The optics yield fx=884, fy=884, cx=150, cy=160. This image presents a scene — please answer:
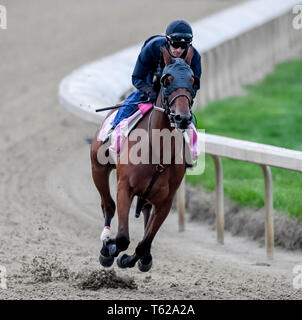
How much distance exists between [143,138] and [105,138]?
1.97 ft

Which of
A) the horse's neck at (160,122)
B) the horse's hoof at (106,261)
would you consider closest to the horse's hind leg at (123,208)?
the horse's neck at (160,122)

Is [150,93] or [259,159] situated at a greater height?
[150,93]

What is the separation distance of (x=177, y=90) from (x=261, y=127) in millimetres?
5708

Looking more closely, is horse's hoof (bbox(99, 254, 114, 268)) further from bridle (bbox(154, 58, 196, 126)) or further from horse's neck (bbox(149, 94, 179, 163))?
bridle (bbox(154, 58, 196, 126))

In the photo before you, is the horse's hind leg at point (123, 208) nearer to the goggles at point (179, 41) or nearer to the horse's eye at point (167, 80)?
the horse's eye at point (167, 80)

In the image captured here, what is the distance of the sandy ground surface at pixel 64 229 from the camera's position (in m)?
6.07

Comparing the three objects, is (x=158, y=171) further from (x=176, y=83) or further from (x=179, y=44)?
(x=179, y=44)

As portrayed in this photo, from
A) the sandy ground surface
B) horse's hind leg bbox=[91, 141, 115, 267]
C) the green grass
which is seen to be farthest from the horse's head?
the green grass

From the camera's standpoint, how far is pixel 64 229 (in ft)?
24.7

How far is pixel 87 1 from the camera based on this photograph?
18.8 metres

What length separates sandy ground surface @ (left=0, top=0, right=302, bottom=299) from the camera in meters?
6.07

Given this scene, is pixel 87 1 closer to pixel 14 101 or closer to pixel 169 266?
pixel 14 101

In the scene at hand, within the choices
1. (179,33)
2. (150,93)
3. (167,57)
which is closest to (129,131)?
(150,93)

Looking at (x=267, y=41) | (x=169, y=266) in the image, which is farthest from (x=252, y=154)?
(x=267, y=41)
